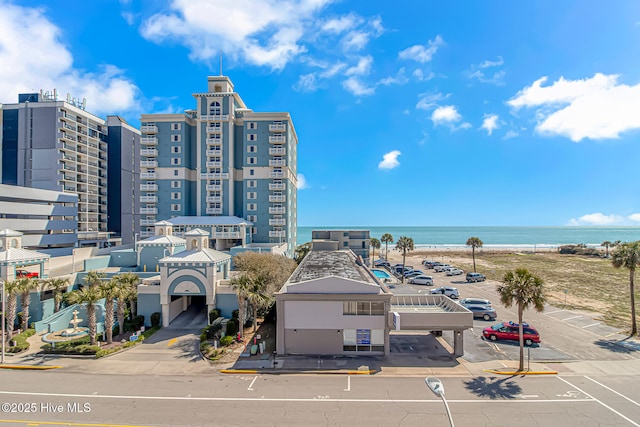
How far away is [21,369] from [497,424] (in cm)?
3312

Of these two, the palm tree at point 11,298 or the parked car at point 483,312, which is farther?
the parked car at point 483,312

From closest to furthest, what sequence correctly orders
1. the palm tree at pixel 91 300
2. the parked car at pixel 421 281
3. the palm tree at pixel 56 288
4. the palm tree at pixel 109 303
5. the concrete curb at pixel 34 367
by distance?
the concrete curb at pixel 34 367
the palm tree at pixel 91 300
the palm tree at pixel 109 303
the palm tree at pixel 56 288
the parked car at pixel 421 281

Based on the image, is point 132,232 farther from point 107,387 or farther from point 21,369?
point 107,387

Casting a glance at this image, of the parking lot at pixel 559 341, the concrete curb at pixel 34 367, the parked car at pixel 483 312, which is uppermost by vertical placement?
the parked car at pixel 483 312

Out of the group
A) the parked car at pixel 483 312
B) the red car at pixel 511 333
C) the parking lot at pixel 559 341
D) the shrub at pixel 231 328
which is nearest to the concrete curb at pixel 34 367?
the shrub at pixel 231 328

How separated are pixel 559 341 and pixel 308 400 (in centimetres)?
2488

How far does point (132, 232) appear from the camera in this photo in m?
88.0

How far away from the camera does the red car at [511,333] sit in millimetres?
27902

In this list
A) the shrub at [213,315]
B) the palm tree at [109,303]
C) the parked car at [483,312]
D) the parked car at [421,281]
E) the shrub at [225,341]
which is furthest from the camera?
the parked car at [421,281]

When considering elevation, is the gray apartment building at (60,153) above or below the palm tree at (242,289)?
above

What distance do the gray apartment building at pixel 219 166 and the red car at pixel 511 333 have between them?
135ft

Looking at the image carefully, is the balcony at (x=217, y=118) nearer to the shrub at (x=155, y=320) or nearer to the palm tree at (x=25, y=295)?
the palm tree at (x=25, y=295)

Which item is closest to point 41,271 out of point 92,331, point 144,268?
point 144,268

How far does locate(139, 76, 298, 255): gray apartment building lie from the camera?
204 ft
